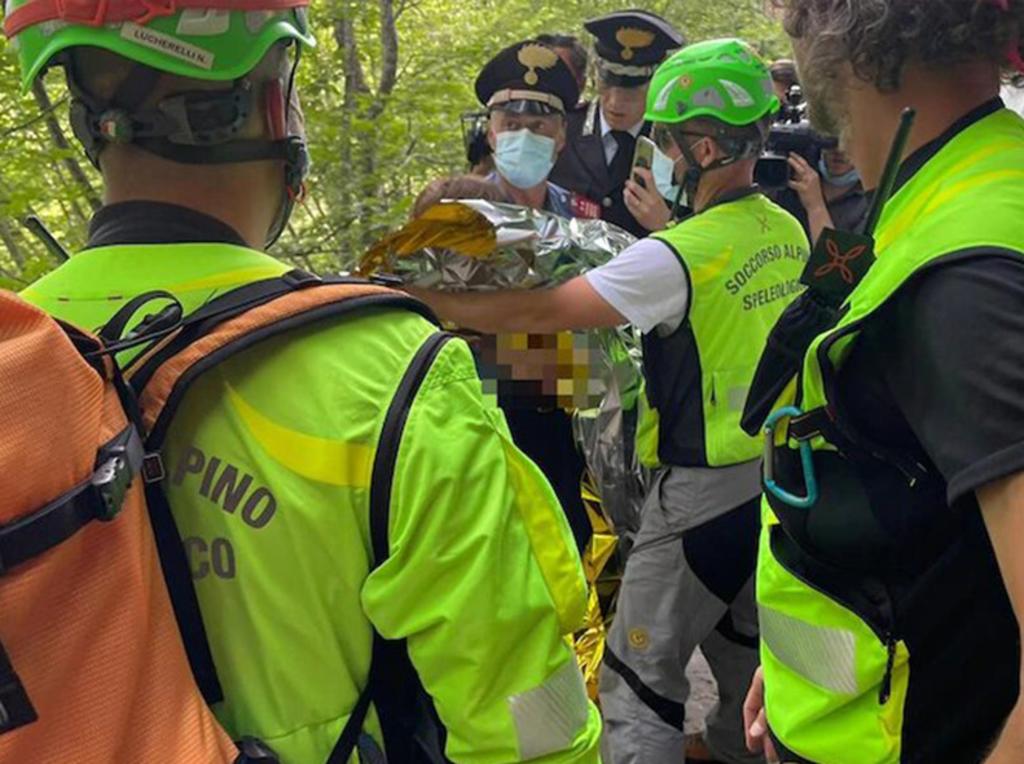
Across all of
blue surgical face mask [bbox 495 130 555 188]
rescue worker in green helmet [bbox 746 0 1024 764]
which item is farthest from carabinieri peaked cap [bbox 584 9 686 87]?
rescue worker in green helmet [bbox 746 0 1024 764]

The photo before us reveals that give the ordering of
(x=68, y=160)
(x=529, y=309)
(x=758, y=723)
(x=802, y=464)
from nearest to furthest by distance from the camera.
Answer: (x=802, y=464) < (x=758, y=723) < (x=529, y=309) < (x=68, y=160)

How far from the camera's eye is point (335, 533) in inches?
47.7

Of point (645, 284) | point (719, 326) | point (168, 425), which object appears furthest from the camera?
point (719, 326)

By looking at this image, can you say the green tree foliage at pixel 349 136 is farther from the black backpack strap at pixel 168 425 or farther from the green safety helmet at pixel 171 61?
Answer: the black backpack strap at pixel 168 425

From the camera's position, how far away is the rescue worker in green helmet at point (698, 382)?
3.02 metres

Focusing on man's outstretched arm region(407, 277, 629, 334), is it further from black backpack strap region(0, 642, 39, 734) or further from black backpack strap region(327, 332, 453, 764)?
black backpack strap region(0, 642, 39, 734)

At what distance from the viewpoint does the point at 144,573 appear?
111cm

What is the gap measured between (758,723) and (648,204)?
2.49m

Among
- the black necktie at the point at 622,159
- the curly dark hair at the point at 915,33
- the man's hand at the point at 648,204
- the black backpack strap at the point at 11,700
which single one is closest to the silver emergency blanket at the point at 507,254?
the man's hand at the point at 648,204

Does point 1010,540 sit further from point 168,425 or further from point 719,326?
point 719,326

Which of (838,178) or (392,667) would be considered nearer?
(392,667)

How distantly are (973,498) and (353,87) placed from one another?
5.34 meters

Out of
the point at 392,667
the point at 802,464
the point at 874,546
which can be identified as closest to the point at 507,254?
the point at 802,464

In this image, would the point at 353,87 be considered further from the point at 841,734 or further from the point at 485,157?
the point at 841,734
